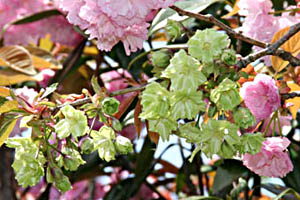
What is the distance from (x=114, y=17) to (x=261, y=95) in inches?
7.5

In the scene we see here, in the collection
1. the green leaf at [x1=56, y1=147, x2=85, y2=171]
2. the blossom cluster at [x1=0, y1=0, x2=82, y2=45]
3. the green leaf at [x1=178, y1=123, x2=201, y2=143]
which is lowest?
the blossom cluster at [x1=0, y1=0, x2=82, y2=45]

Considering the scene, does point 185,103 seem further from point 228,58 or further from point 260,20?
point 260,20

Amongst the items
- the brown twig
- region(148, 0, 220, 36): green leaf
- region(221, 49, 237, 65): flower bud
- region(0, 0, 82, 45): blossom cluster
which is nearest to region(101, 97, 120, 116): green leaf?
region(221, 49, 237, 65): flower bud

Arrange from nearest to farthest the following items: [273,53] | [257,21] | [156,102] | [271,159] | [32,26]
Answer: [156,102] < [273,53] < [271,159] < [257,21] < [32,26]

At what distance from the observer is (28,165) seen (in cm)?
62

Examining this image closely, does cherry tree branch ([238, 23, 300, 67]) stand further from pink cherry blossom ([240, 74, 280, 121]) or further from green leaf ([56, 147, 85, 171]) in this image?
green leaf ([56, 147, 85, 171])

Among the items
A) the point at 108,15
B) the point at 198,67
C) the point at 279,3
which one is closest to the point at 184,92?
the point at 198,67

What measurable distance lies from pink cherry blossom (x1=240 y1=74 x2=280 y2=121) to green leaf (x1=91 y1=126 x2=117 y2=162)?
0.18 m

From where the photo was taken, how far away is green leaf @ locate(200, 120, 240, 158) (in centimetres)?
60

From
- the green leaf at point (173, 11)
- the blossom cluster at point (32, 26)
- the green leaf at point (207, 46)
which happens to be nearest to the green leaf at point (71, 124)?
the green leaf at point (207, 46)

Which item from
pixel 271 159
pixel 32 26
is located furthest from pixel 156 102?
pixel 32 26

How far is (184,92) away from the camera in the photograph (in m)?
0.58

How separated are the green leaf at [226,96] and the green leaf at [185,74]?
0.06 feet

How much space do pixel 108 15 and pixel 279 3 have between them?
558 mm
